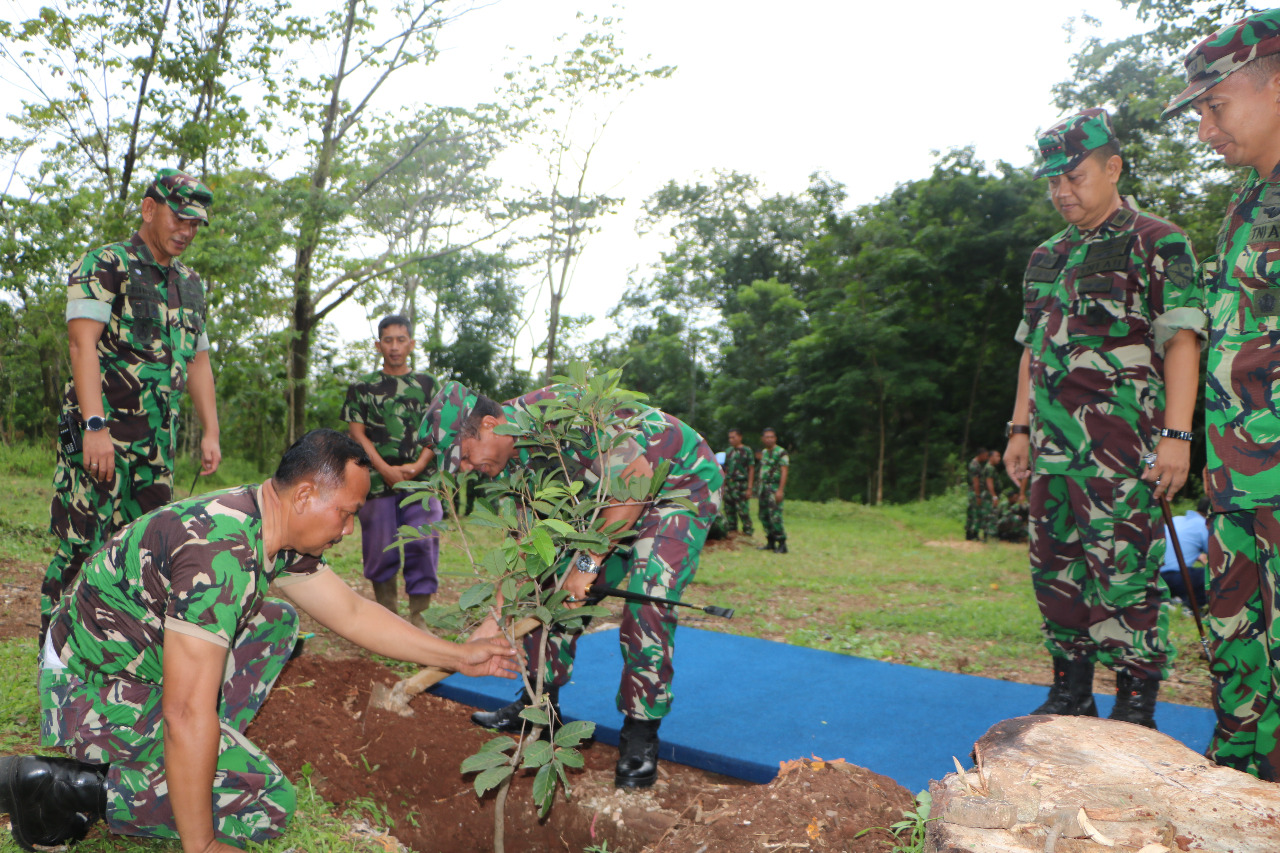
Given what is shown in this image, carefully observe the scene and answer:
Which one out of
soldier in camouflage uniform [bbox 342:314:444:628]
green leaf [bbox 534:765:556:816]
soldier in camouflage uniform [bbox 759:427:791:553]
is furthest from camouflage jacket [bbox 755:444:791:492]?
green leaf [bbox 534:765:556:816]

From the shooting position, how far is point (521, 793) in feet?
8.88

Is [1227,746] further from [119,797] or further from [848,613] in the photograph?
[848,613]

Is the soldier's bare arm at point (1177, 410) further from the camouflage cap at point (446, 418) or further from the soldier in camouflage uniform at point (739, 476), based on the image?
the soldier in camouflage uniform at point (739, 476)

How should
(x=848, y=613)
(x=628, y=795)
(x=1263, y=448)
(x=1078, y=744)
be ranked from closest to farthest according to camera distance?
(x=1078, y=744), (x=1263, y=448), (x=628, y=795), (x=848, y=613)

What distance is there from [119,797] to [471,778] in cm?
105

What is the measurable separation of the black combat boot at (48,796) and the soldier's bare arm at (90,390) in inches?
44.5

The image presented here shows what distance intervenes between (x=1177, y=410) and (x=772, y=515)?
8236 millimetres

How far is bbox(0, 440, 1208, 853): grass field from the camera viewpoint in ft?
10.3

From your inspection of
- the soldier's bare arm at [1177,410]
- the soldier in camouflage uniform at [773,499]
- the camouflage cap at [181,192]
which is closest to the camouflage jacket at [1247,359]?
the soldier's bare arm at [1177,410]

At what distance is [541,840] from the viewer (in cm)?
262

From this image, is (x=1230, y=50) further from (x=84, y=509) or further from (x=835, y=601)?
(x=835, y=601)

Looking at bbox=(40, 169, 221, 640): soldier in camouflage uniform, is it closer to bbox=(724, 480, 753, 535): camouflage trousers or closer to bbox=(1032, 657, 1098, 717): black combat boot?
bbox=(1032, 657, 1098, 717): black combat boot

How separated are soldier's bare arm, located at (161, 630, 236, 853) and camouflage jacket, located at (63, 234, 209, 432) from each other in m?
1.61

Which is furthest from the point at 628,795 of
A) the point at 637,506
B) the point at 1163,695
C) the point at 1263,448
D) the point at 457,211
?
the point at 457,211
